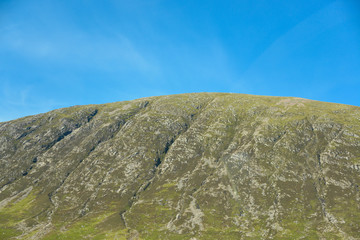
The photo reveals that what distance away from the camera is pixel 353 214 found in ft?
434

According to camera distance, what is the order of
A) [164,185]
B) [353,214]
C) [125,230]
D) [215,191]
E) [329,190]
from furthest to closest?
[164,185] < [215,191] < [329,190] < [125,230] < [353,214]

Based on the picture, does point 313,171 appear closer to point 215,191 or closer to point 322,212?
point 322,212

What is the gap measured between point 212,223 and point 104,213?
269 feet

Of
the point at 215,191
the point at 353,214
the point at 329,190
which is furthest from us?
the point at 215,191

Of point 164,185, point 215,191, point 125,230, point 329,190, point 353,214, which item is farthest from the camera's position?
point 164,185

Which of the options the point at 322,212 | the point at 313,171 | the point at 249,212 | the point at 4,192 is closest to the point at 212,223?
Result: the point at 249,212

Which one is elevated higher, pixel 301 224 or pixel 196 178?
pixel 196 178

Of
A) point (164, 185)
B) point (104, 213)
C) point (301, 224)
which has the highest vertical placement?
point (164, 185)

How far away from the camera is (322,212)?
140000 millimetres

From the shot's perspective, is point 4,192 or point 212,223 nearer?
point 212,223

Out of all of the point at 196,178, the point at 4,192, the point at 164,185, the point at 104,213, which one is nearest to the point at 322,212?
the point at 196,178

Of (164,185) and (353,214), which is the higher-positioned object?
(164,185)

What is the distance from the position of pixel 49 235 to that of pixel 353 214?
19055 cm

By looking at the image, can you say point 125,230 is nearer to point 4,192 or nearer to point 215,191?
point 215,191
